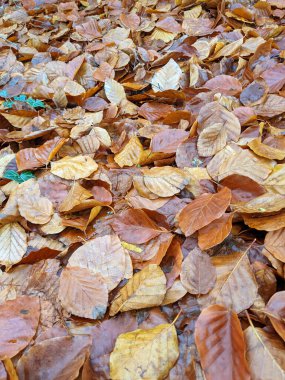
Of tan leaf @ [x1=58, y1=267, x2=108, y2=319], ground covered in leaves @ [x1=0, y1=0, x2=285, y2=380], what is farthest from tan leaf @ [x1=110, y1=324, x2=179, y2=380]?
tan leaf @ [x1=58, y1=267, x2=108, y2=319]

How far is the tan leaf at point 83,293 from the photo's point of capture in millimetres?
958

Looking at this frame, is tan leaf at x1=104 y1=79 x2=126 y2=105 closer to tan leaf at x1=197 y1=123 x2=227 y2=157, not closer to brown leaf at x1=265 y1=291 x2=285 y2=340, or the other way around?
tan leaf at x1=197 y1=123 x2=227 y2=157

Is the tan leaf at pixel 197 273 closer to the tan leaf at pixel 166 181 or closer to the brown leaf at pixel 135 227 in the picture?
the brown leaf at pixel 135 227

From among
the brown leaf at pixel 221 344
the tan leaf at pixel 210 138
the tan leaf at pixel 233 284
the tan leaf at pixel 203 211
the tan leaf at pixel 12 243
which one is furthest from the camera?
the tan leaf at pixel 210 138

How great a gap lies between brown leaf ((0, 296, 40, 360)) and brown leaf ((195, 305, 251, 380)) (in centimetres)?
44

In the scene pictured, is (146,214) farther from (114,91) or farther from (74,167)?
(114,91)

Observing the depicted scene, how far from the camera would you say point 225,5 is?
237cm

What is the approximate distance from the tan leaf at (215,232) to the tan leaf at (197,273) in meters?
0.03

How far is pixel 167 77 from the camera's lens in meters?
1.85

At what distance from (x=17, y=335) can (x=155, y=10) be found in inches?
89.0

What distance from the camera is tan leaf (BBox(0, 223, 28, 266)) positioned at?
1.17 metres

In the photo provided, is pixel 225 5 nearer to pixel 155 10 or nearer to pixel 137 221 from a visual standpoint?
pixel 155 10

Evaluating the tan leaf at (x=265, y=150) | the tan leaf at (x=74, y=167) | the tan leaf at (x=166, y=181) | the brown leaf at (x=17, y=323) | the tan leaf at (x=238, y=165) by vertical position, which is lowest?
the brown leaf at (x=17, y=323)

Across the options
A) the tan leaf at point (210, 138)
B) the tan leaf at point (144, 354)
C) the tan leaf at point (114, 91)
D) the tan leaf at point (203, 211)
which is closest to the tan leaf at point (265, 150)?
the tan leaf at point (210, 138)
